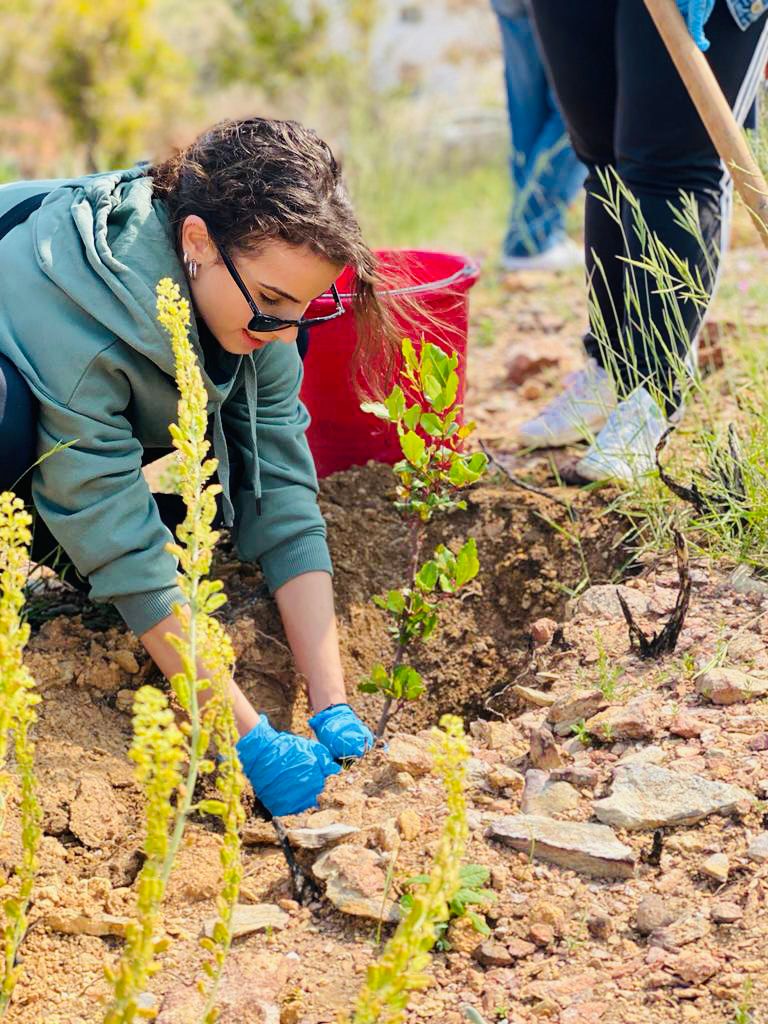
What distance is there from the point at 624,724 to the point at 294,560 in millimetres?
741

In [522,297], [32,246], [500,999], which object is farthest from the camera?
[522,297]

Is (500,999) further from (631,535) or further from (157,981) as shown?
(631,535)

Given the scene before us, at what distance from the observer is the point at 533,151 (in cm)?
465

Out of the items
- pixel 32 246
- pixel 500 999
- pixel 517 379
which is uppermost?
pixel 32 246

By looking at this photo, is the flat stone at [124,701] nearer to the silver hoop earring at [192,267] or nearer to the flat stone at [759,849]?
the silver hoop earring at [192,267]

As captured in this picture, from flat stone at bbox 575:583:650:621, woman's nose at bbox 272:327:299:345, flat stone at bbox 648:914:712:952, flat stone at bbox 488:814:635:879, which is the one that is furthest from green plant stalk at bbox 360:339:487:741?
flat stone at bbox 648:914:712:952

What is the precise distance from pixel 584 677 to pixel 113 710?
827 millimetres

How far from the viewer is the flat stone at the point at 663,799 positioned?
1.58m

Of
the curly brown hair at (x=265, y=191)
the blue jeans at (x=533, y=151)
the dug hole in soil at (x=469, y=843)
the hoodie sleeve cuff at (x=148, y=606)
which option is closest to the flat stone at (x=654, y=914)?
the dug hole in soil at (x=469, y=843)

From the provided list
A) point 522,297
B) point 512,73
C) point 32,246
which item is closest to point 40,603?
Result: point 32,246

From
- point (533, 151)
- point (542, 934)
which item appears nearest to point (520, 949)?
point (542, 934)

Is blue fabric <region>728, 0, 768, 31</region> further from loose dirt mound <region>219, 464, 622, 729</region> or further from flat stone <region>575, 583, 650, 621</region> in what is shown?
flat stone <region>575, 583, 650, 621</region>

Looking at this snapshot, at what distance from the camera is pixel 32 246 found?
195 cm

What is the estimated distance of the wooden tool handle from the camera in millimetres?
1969
